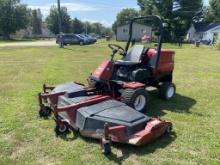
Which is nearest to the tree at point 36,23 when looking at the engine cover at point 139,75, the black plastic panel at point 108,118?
the engine cover at point 139,75

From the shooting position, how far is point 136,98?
5.64 m

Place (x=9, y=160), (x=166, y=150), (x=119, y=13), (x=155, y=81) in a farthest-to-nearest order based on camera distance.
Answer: (x=119, y=13) → (x=155, y=81) → (x=166, y=150) → (x=9, y=160)

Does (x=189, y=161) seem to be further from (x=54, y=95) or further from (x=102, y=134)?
(x=54, y=95)

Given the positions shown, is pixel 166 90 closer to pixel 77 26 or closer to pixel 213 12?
pixel 213 12

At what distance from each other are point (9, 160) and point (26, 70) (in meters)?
8.27

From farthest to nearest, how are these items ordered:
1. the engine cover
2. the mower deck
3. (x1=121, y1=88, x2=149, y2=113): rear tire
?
1. the engine cover
2. (x1=121, y1=88, x2=149, y2=113): rear tire
3. the mower deck

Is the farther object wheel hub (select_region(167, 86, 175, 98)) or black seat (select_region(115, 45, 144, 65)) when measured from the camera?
wheel hub (select_region(167, 86, 175, 98))

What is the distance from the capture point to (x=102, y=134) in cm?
437

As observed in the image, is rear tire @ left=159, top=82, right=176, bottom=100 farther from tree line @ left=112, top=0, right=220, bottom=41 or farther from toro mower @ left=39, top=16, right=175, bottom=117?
tree line @ left=112, top=0, right=220, bottom=41

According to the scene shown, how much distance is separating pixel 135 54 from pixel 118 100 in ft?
4.43

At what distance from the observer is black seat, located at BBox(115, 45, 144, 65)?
6348 millimetres

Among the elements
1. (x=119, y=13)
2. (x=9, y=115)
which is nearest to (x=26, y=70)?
(x=9, y=115)

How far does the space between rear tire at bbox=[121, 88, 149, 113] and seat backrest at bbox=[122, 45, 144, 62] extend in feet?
3.20

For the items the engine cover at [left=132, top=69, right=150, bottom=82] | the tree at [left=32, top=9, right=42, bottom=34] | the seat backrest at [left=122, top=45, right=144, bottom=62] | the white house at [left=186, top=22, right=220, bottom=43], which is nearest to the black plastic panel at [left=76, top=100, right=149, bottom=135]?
the engine cover at [left=132, top=69, right=150, bottom=82]
